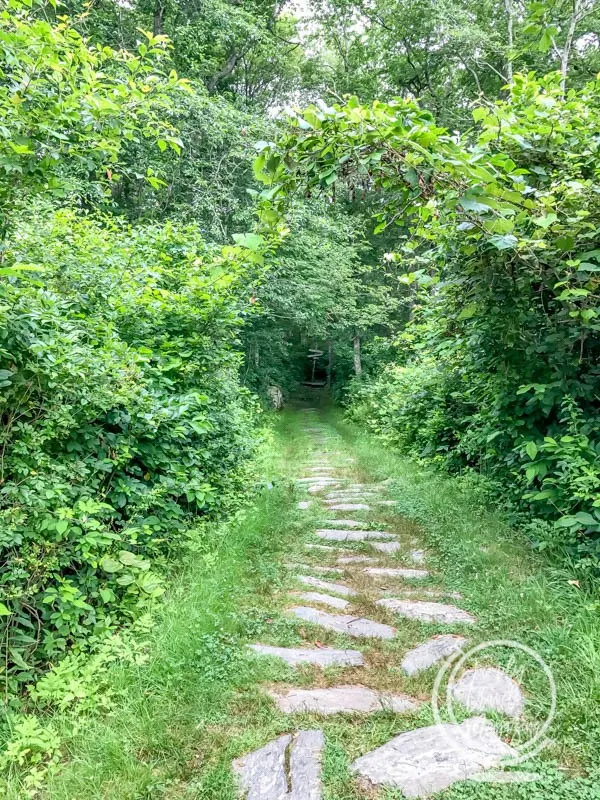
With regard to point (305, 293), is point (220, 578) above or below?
below

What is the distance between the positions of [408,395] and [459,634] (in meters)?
5.04

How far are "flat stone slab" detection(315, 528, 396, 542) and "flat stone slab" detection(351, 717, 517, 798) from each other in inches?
84.3

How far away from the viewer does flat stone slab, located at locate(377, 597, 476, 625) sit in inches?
104

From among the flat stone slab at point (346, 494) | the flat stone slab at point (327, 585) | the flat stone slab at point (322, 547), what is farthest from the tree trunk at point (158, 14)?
the flat stone slab at point (327, 585)

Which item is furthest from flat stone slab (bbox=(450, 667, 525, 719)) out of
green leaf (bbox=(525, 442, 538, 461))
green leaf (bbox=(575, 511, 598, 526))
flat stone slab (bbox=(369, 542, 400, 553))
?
flat stone slab (bbox=(369, 542, 400, 553))

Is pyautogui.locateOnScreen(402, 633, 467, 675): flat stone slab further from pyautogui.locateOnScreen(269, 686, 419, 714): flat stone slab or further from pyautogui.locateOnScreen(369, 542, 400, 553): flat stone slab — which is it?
pyautogui.locateOnScreen(369, 542, 400, 553): flat stone slab

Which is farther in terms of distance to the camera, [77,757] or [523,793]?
[77,757]

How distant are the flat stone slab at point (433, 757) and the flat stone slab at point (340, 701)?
0.18m

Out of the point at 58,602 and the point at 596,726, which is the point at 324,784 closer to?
the point at 596,726

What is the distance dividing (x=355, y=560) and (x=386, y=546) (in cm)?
37

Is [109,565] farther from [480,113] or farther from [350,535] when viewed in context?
[480,113]

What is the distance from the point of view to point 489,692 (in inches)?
78.6

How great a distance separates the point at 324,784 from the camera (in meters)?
1.60

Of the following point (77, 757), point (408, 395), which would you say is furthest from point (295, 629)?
point (408, 395)
